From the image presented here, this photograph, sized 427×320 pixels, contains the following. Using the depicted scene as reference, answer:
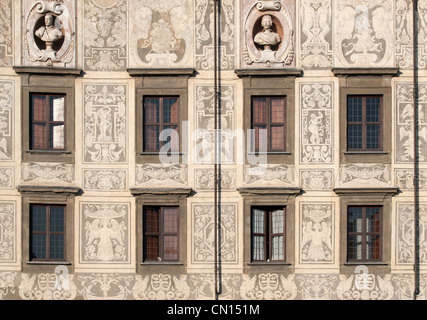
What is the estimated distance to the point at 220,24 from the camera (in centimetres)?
1653

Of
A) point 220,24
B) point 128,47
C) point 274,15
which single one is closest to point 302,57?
point 274,15

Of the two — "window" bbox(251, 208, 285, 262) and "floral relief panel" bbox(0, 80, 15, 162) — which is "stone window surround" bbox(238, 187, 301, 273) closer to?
"window" bbox(251, 208, 285, 262)

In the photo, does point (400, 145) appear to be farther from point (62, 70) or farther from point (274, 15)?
point (62, 70)

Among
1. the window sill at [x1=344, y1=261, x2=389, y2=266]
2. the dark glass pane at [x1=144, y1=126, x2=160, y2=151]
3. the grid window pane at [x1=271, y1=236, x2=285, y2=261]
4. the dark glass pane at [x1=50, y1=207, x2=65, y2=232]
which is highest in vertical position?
the dark glass pane at [x1=144, y1=126, x2=160, y2=151]

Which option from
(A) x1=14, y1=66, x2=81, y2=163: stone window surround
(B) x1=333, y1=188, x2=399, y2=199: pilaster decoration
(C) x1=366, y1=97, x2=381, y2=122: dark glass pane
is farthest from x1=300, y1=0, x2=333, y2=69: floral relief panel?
(A) x1=14, y1=66, x2=81, y2=163: stone window surround

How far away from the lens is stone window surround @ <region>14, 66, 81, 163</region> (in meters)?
16.4

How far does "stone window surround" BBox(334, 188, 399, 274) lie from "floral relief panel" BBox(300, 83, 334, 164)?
114cm

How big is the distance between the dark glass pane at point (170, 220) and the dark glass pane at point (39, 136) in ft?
12.7

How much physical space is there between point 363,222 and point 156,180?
5881mm

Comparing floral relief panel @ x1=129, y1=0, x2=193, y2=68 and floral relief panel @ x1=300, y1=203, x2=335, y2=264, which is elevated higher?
floral relief panel @ x1=129, y1=0, x2=193, y2=68

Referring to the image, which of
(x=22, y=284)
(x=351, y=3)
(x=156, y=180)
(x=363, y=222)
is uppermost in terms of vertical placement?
(x=351, y=3)

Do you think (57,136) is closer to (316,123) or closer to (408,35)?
(316,123)

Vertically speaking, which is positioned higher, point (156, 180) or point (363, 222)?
point (156, 180)

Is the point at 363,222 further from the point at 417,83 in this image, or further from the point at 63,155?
the point at 63,155
